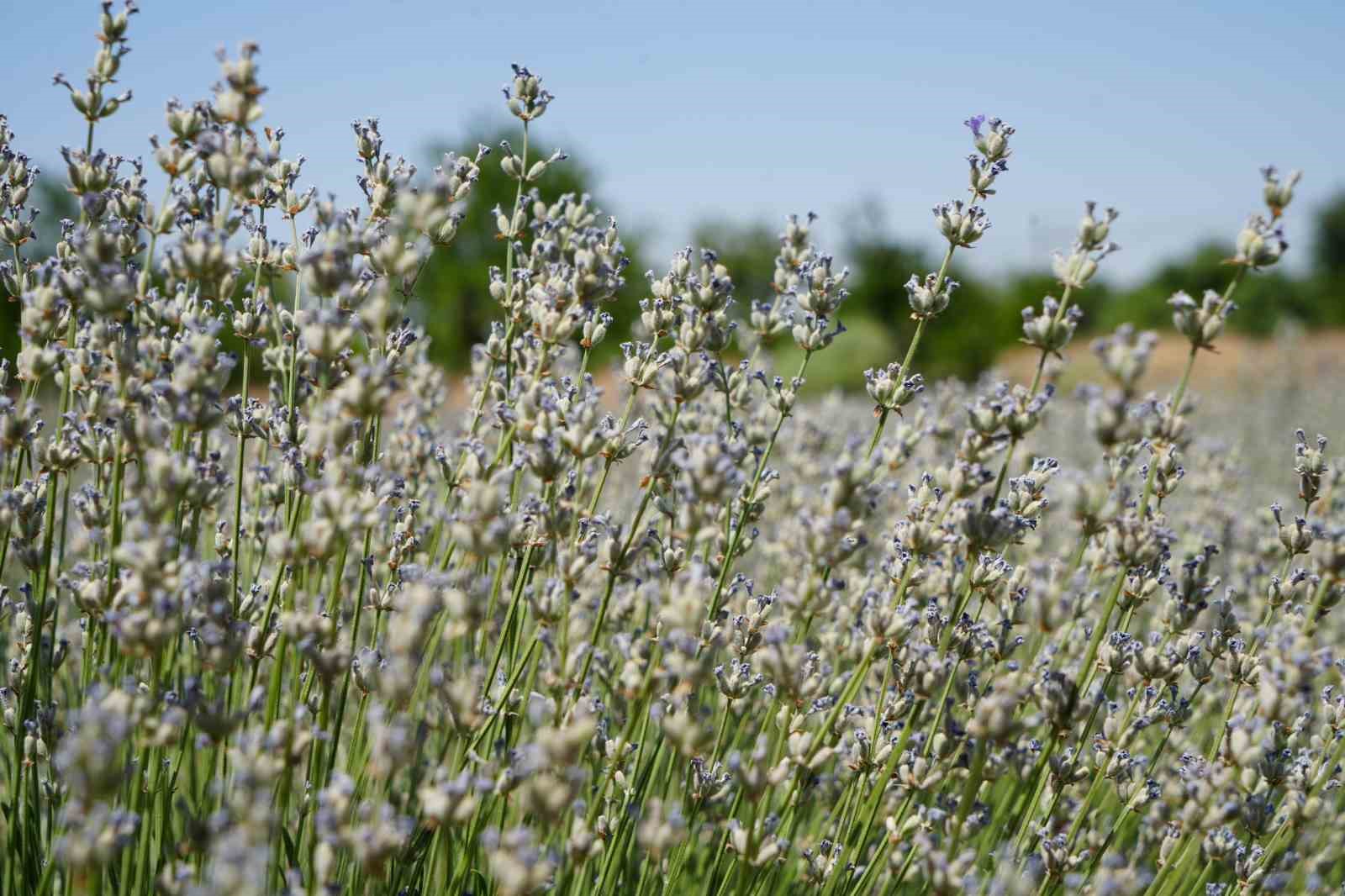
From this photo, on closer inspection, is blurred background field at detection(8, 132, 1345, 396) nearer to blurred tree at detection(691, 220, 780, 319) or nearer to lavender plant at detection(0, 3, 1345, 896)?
blurred tree at detection(691, 220, 780, 319)

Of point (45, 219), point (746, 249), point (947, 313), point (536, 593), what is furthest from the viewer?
point (746, 249)

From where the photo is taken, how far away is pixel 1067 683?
212 cm

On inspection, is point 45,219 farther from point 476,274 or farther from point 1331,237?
point 1331,237

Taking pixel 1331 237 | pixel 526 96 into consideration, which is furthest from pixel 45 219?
pixel 1331 237

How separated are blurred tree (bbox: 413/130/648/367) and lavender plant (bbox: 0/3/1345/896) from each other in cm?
2846

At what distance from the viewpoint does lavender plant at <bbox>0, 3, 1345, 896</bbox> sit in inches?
68.0

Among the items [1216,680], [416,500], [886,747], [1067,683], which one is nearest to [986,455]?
[1067,683]

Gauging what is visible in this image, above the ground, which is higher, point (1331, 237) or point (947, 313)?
point (1331, 237)

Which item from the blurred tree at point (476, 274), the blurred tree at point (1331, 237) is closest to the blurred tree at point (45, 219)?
the blurred tree at point (476, 274)

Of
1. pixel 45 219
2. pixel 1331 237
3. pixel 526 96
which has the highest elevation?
pixel 1331 237

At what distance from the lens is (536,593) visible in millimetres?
2055

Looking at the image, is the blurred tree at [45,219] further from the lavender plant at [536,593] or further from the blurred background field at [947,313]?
the lavender plant at [536,593]

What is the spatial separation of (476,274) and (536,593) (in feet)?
104

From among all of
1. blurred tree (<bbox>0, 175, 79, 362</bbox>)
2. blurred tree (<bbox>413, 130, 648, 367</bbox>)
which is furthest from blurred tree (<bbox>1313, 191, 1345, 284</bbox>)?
blurred tree (<bbox>0, 175, 79, 362</bbox>)
